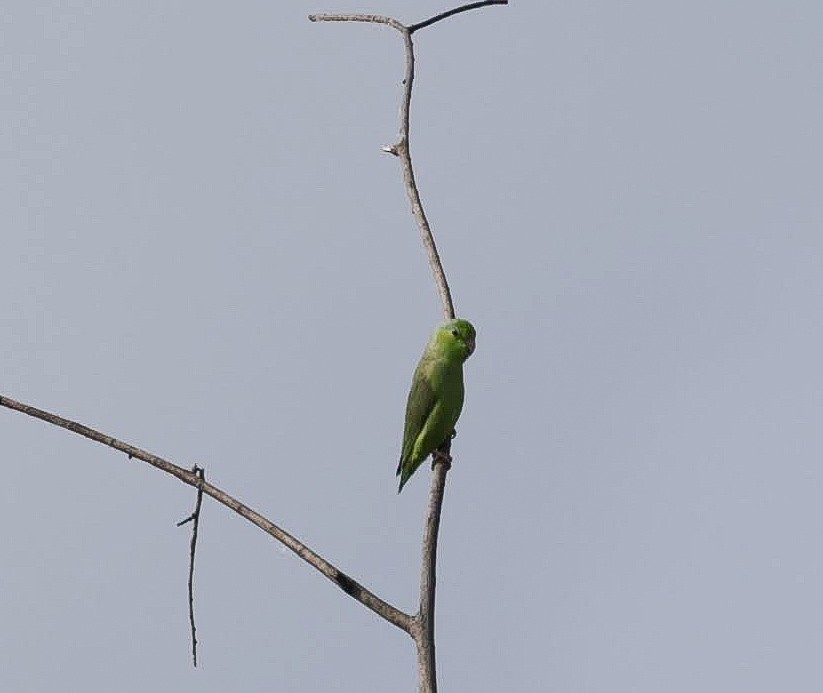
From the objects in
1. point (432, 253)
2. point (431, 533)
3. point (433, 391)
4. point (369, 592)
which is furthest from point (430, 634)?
point (433, 391)

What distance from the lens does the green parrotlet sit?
11.1 metres

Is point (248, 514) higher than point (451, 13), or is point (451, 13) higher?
point (451, 13)

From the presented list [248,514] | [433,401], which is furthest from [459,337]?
[248,514]

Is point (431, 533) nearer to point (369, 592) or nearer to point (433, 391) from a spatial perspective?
point (369, 592)

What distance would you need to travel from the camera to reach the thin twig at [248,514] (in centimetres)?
629

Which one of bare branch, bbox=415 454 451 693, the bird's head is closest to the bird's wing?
the bird's head

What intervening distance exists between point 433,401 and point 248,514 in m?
4.93

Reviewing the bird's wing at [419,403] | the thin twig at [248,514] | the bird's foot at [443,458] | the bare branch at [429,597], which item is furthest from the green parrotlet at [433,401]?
the thin twig at [248,514]

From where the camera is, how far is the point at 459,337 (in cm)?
1061

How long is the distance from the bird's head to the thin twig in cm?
391

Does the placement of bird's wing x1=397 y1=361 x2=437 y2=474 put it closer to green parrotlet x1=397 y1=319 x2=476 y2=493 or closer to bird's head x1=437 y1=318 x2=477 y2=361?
green parrotlet x1=397 y1=319 x2=476 y2=493

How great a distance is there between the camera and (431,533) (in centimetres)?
697

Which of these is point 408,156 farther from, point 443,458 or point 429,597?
point 429,597

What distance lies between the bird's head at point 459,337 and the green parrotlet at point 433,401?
0.27 ft
